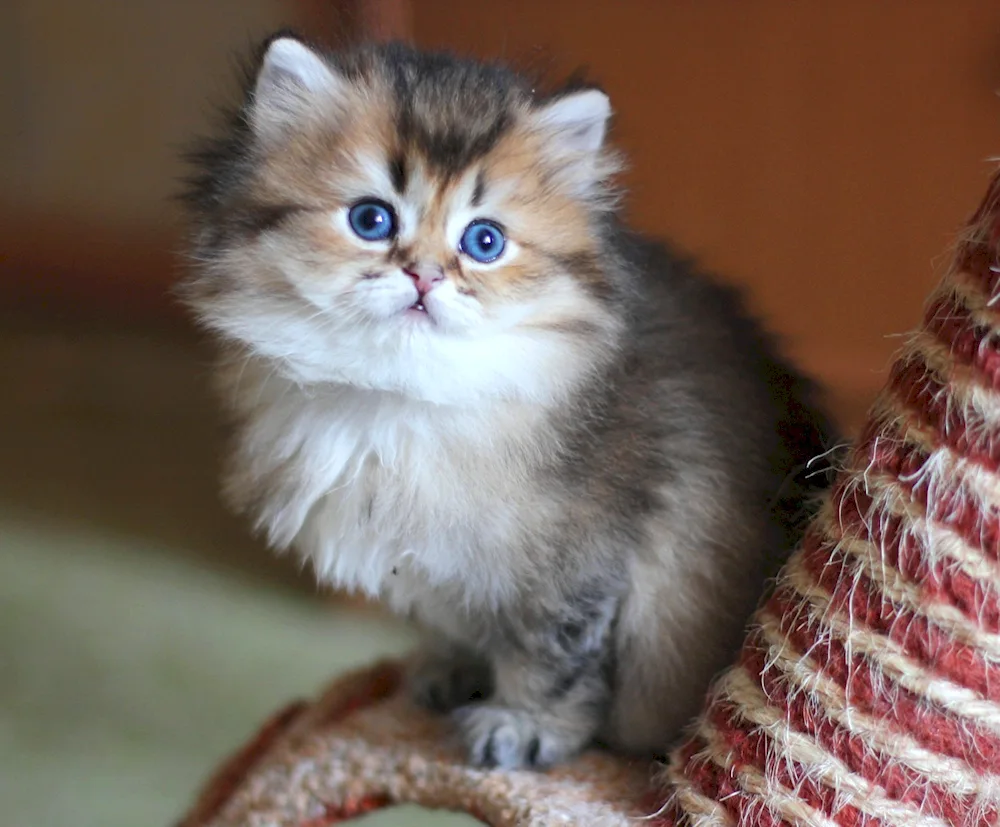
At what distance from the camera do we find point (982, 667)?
30.0 inches

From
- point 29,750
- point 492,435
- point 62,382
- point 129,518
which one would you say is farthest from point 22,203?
point 492,435

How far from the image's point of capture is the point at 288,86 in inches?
40.5

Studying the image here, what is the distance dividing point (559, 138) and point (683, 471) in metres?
0.38

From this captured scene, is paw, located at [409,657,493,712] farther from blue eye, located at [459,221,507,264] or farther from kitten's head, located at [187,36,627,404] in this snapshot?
blue eye, located at [459,221,507,264]

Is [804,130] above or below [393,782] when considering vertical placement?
A: above

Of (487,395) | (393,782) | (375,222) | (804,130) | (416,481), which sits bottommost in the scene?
(393,782)

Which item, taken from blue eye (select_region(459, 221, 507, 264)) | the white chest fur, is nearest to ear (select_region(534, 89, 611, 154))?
blue eye (select_region(459, 221, 507, 264))

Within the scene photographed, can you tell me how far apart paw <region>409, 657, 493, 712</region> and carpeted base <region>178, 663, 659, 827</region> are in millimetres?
25

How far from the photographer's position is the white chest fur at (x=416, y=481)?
1.02 metres

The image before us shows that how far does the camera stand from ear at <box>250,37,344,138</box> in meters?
1.01

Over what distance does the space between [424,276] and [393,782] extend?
562mm

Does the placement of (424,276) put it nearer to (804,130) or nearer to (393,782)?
(393,782)

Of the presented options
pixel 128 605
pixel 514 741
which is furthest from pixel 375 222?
pixel 128 605

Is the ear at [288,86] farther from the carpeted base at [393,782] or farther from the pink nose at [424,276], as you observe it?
the carpeted base at [393,782]
